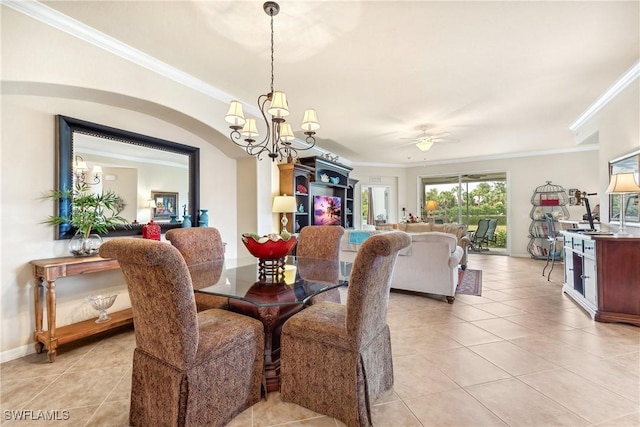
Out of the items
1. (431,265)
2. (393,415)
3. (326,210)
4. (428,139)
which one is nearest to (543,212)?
(428,139)

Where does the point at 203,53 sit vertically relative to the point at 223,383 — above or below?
above

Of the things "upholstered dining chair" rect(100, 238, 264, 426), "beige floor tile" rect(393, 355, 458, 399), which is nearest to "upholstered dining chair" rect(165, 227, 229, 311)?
"upholstered dining chair" rect(100, 238, 264, 426)

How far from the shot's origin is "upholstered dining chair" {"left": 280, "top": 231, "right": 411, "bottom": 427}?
1.44m

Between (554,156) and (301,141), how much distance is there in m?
6.20

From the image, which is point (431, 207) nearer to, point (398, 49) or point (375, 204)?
point (375, 204)

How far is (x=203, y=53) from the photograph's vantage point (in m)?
2.61

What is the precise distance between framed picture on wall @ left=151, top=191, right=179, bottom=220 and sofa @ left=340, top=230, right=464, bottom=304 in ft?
9.62

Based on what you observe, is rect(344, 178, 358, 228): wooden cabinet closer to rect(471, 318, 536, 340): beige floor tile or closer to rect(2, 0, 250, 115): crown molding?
rect(471, 318, 536, 340): beige floor tile

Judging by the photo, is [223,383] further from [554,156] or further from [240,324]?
[554,156]

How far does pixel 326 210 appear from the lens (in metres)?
6.21

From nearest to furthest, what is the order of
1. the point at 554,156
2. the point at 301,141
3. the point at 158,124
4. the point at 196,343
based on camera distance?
1. the point at 196,343
2. the point at 158,124
3. the point at 301,141
4. the point at 554,156

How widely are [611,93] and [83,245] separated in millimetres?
6016

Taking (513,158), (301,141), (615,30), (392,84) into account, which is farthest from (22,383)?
(513,158)

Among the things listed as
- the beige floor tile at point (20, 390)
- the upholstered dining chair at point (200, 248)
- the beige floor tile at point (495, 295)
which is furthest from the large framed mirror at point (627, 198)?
the beige floor tile at point (20, 390)
